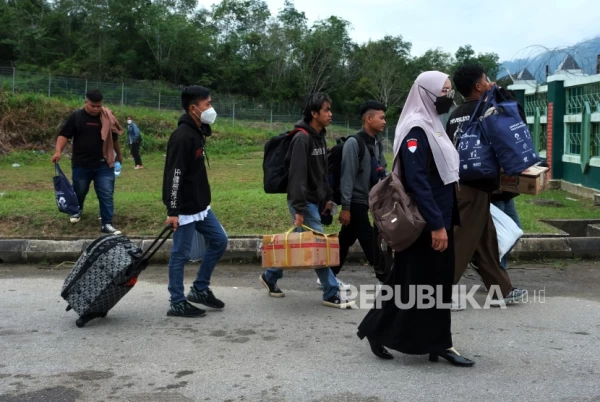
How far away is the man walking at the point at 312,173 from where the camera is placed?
5453mm

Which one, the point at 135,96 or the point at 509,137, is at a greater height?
the point at 135,96

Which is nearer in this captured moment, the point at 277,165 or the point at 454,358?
the point at 454,358

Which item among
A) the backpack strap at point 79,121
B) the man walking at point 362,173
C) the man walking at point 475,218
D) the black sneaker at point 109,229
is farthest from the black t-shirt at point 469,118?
the backpack strap at point 79,121

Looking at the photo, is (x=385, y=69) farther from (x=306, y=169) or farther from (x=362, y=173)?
(x=306, y=169)

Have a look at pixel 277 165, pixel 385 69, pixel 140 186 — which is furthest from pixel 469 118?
pixel 385 69

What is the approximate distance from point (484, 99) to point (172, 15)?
62.0 metres

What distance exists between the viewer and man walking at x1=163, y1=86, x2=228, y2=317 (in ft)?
17.0

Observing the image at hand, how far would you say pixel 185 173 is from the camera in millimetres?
5258

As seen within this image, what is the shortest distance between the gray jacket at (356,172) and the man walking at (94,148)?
350 cm

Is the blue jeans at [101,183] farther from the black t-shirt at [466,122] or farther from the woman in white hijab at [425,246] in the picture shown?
the woman in white hijab at [425,246]

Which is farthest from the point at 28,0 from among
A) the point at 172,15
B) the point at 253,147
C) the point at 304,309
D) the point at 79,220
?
the point at 304,309

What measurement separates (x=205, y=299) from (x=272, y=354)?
1316 millimetres

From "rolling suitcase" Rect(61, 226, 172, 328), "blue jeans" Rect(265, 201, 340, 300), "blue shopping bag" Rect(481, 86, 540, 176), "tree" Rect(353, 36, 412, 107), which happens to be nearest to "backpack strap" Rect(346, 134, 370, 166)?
"blue jeans" Rect(265, 201, 340, 300)

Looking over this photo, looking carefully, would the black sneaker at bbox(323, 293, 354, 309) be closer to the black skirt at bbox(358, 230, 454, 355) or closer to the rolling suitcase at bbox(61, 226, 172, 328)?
the black skirt at bbox(358, 230, 454, 355)
